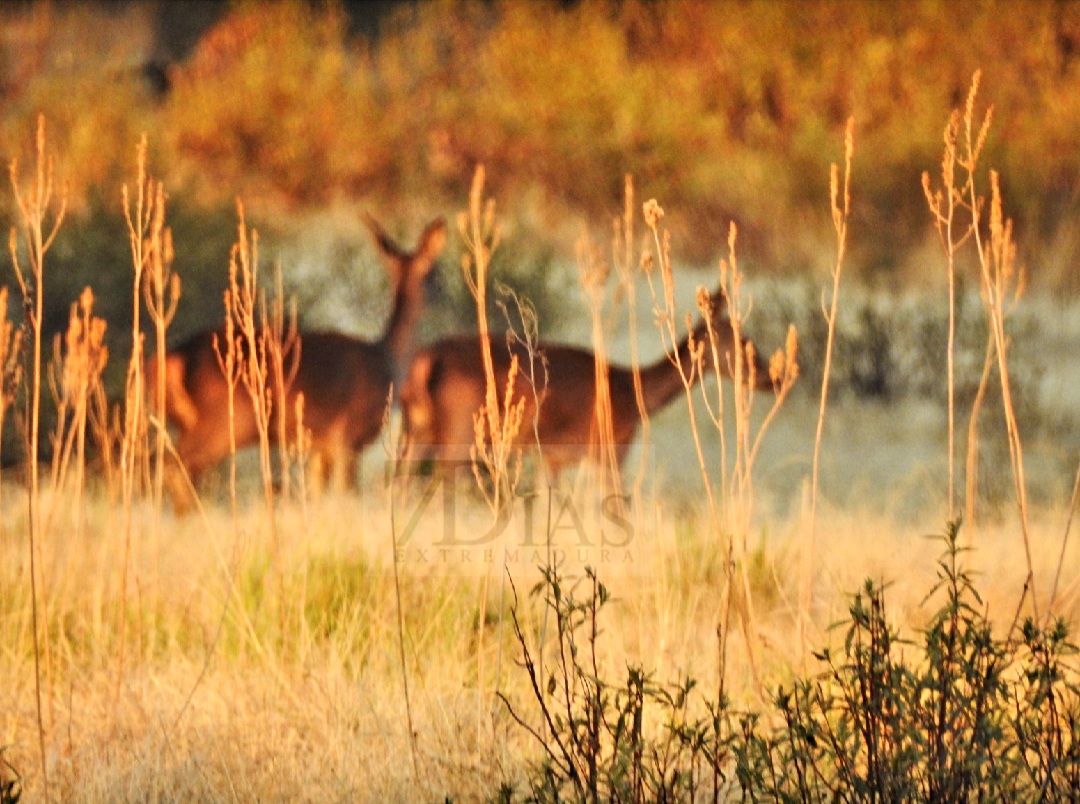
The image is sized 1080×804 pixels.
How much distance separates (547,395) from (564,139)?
2.20 metres

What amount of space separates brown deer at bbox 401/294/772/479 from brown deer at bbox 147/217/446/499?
0.39m

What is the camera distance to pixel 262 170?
7.51 meters

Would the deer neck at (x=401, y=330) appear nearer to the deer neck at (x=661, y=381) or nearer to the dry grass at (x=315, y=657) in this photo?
the deer neck at (x=661, y=381)

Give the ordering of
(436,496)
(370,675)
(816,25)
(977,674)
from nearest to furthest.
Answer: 1. (977,674)
2. (370,675)
3. (436,496)
4. (816,25)

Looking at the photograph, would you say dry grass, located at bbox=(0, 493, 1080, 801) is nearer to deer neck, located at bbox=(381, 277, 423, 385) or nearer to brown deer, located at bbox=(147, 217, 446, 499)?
brown deer, located at bbox=(147, 217, 446, 499)

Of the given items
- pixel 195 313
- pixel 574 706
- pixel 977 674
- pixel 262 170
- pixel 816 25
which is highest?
pixel 816 25

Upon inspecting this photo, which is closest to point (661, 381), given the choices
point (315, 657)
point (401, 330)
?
point (401, 330)

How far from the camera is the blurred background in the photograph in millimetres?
6809

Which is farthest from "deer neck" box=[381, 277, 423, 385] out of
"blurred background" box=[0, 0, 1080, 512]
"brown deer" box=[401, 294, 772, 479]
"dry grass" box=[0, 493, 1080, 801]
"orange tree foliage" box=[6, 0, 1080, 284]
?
"dry grass" box=[0, 493, 1080, 801]

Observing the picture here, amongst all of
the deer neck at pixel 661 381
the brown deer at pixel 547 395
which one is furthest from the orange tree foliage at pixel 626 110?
the brown deer at pixel 547 395

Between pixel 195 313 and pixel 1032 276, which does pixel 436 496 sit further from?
pixel 1032 276

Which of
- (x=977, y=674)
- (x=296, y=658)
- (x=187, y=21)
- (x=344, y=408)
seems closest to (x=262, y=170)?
(x=187, y=21)

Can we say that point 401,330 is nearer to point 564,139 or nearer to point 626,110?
point 564,139

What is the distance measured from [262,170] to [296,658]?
4.93 m
